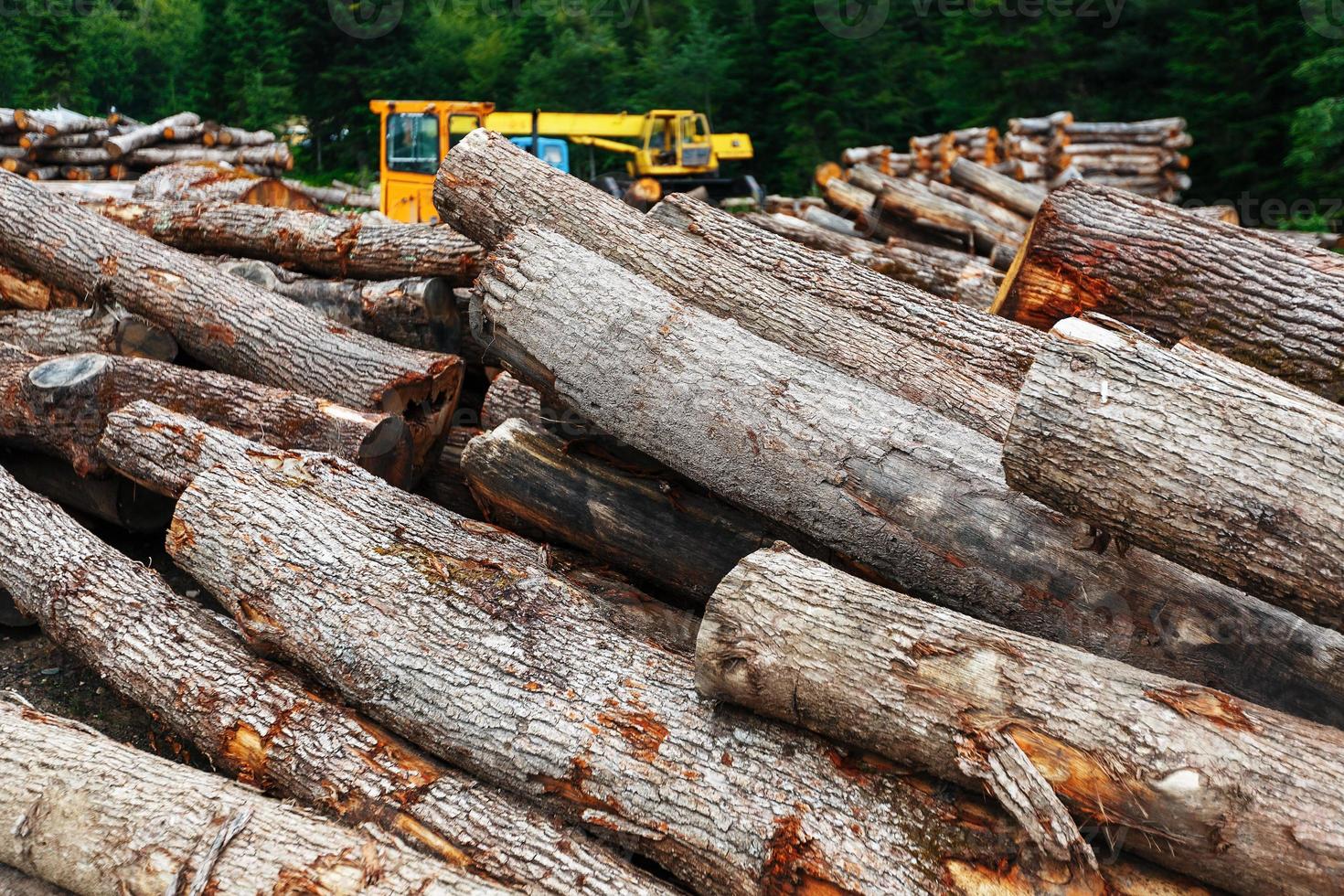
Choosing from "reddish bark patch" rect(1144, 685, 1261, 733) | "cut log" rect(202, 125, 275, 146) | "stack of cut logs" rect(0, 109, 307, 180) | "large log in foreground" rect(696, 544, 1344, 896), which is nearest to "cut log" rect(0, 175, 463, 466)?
"large log in foreground" rect(696, 544, 1344, 896)

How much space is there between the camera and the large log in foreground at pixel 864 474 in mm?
3303

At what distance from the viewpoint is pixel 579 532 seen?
4590 mm

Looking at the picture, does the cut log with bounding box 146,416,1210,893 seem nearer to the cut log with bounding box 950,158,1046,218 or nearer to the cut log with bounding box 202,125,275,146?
the cut log with bounding box 950,158,1046,218

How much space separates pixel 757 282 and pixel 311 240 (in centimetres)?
356

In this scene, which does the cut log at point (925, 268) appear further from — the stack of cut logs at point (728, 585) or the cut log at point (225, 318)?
the cut log at point (225, 318)

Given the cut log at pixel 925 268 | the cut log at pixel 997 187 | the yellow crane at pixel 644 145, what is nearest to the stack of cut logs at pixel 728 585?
the cut log at pixel 925 268

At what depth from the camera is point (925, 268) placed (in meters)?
8.09

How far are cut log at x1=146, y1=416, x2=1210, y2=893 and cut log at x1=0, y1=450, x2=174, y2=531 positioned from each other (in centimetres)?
144

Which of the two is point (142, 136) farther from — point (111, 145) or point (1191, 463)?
point (1191, 463)

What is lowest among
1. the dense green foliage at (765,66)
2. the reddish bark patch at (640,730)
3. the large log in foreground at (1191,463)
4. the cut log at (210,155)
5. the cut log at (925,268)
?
the reddish bark patch at (640,730)

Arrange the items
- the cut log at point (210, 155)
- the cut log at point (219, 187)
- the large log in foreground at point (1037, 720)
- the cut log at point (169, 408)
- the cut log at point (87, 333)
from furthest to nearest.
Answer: the cut log at point (210, 155) → the cut log at point (219, 187) → the cut log at point (87, 333) → the cut log at point (169, 408) → the large log in foreground at point (1037, 720)

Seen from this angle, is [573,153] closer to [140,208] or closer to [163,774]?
[140,208]

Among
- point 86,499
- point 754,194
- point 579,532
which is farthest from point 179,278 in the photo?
point 754,194

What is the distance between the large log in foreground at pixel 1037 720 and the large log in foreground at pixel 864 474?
14.8 inches
